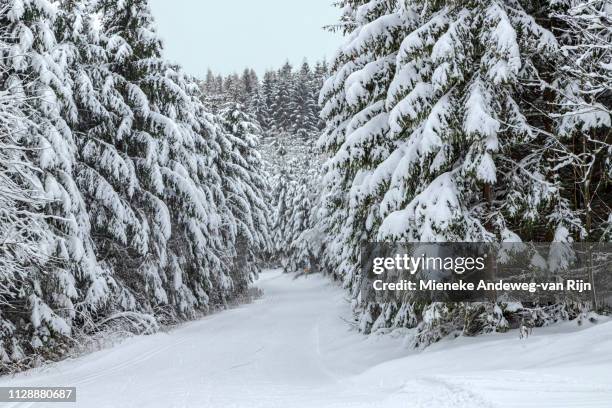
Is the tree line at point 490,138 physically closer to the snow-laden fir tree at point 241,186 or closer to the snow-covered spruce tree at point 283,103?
the snow-laden fir tree at point 241,186

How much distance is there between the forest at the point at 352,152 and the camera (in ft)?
31.3

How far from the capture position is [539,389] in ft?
20.6

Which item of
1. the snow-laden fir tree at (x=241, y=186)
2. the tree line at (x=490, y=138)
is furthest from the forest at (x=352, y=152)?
the snow-laden fir tree at (x=241, y=186)

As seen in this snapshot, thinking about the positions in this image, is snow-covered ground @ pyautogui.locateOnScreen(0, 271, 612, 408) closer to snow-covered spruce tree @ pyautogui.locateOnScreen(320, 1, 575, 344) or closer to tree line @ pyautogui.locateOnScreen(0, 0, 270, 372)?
snow-covered spruce tree @ pyautogui.locateOnScreen(320, 1, 575, 344)

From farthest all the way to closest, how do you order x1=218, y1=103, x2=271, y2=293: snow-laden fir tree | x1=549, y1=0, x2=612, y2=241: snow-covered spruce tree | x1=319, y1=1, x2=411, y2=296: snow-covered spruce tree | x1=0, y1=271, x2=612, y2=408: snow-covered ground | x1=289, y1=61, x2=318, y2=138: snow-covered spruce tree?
x1=289, y1=61, x2=318, y2=138: snow-covered spruce tree → x1=218, y1=103, x2=271, y2=293: snow-laden fir tree → x1=319, y1=1, x2=411, y2=296: snow-covered spruce tree → x1=549, y1=0, x2=612, y2=241: snow-covered spruce tree → x1=0, y1=271, x2=612, y2=408: snow-covered ground

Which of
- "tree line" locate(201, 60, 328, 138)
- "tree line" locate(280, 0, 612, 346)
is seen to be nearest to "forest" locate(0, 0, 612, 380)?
"tree line" locate(280, 0, 612, 346)

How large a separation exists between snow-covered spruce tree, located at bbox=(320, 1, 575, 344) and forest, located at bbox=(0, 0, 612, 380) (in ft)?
0.13

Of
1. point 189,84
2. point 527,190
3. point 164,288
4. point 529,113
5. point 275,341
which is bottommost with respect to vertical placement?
point 275,341

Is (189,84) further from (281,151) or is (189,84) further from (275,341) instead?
(281,151)

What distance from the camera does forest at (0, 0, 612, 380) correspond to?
9.54 m

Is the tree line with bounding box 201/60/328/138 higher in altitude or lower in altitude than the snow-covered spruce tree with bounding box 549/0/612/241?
higher

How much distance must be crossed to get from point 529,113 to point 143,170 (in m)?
13.2

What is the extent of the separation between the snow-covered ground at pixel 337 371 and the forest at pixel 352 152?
85 cm

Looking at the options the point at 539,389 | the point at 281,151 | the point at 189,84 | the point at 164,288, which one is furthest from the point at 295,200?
the point at 539,389
